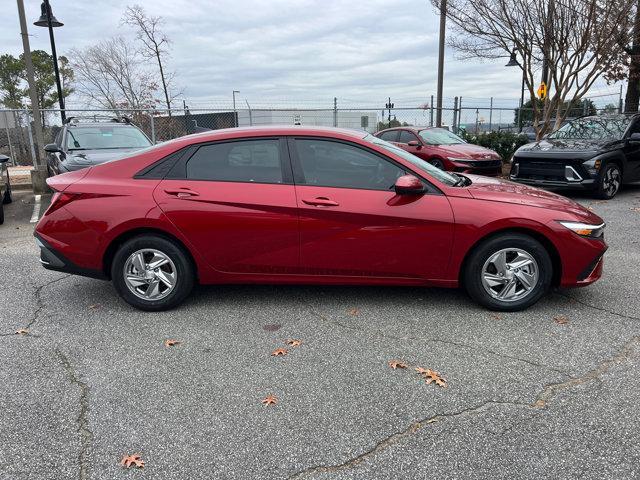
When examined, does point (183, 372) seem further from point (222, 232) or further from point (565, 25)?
point (565, 25)

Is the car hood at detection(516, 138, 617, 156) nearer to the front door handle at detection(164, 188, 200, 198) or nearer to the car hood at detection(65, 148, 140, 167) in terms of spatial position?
the car hood at detection(65, 148, 140, 167)

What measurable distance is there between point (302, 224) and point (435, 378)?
1.65 metres

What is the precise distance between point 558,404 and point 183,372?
234 centimetres

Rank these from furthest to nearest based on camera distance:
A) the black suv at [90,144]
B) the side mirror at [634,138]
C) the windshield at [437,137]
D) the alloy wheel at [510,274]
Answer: the windshield at [437,137] → the side mirror at [634,138] → the black suv at [90,144] → the alloy wheel at [510,274]

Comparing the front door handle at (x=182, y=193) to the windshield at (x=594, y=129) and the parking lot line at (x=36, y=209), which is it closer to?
the parking lot line at (x=36, y=209)

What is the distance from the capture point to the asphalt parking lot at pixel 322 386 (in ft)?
8.35

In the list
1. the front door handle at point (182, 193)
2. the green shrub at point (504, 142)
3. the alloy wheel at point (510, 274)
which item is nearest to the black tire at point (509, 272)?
the alloy wheel at point (510, 274)

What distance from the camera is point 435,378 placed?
10.8ft

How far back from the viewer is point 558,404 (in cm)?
298

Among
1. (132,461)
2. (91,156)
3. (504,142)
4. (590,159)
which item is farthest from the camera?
(504,142)

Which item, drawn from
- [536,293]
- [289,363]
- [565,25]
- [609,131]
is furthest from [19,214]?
[565,25]

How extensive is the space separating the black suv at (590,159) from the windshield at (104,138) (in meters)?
7.47

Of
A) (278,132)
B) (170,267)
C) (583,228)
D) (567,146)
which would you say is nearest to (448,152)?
(567,146)

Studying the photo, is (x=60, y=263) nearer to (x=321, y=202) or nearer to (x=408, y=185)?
(x=321, y=202)
